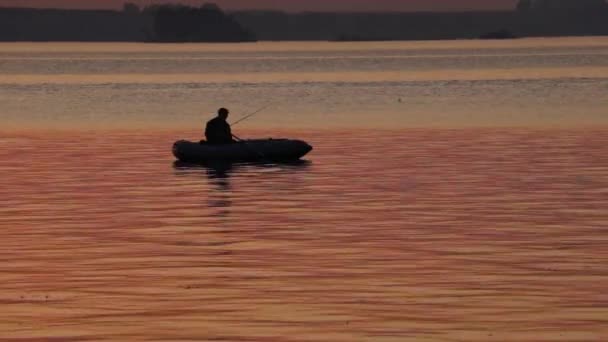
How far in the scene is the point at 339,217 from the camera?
2767 cm

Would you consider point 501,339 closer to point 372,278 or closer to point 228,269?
point 372,278

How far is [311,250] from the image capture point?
921 inches

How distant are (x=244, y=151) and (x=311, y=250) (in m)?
17.8

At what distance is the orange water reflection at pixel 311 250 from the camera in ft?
57.9

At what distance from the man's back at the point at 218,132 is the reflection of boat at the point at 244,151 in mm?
268

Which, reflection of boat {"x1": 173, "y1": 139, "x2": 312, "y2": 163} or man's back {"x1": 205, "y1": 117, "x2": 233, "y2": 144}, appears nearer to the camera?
reflection of boat {"x1": 173, "y1": 139, "x2": 312, "y2": 163}

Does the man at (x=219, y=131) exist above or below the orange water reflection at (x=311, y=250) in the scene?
above

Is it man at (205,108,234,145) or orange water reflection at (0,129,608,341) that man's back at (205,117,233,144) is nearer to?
man at (205,108,234,145)

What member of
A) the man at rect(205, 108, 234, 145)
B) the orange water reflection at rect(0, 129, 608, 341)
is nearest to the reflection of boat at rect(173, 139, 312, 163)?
the man at rect(205, 108, 234, 145)

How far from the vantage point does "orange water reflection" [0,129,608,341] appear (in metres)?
17.6

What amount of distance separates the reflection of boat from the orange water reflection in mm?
749

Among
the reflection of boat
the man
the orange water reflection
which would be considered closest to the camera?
the orange water reflection

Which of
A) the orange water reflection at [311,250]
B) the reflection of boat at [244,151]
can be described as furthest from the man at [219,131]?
the orange water reflection at [311,250]

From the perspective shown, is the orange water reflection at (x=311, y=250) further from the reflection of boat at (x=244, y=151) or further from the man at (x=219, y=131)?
the man at (x=219, y=131)
